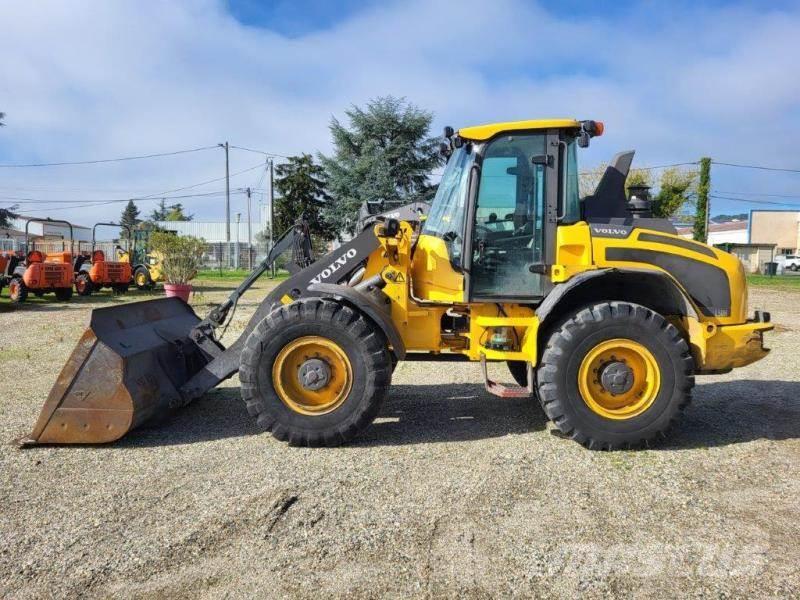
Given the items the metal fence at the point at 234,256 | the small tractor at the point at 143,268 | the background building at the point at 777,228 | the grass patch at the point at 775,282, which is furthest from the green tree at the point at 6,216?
the background building at the point at 777,228

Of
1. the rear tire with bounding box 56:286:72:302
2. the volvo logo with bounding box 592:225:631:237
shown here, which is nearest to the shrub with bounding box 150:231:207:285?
the rear tire with bounding box 56:286:72:302

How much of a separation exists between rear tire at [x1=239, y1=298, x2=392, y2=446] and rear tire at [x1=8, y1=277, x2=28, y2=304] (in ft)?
52.3

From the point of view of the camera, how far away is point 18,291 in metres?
17.4

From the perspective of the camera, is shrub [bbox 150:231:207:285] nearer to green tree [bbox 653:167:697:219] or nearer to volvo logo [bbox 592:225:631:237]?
volvo logo [bbox 592:225:631:237]

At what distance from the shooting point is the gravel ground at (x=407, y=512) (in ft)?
9.57

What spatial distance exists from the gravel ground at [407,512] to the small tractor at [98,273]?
15416 millimetres

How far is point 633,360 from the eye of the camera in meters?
4.79

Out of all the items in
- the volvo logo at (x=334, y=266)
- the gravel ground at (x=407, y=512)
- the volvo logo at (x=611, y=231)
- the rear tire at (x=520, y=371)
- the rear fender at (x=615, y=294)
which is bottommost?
the gravel ground at (x=407, y=512)

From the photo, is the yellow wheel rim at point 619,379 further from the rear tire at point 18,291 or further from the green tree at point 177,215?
the green tree at point 177,215

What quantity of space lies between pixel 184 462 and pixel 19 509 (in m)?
1.09

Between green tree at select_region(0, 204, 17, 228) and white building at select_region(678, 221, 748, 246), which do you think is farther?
white building at select_region(678, 221, 748, 246)

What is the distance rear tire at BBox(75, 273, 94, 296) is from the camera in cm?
1959

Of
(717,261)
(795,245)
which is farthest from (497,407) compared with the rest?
(795,245)

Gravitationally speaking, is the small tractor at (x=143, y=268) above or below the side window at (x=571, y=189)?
below
